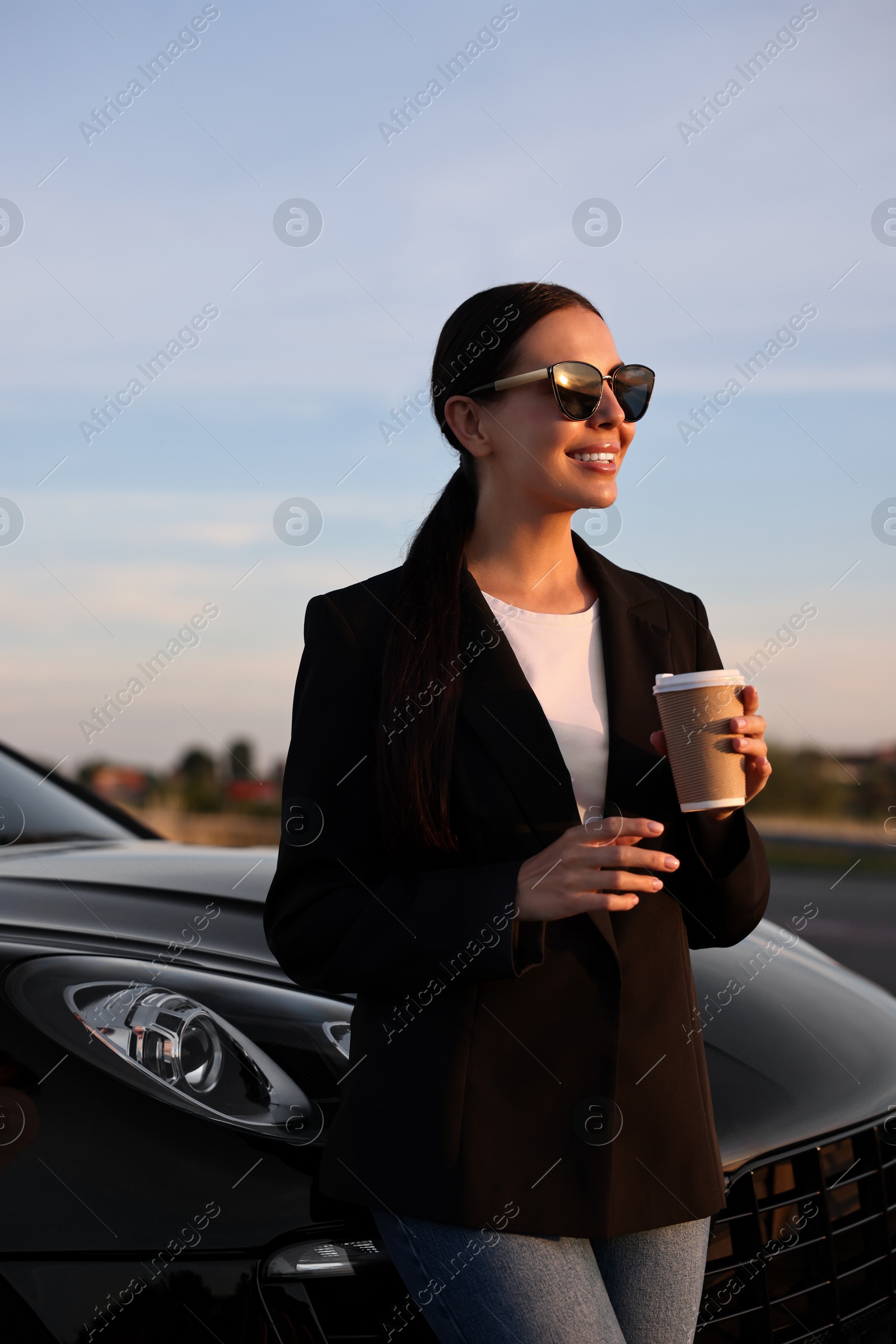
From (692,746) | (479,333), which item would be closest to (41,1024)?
(692,746)

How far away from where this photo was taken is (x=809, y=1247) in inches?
77.0

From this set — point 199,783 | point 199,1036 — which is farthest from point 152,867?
point 199,783

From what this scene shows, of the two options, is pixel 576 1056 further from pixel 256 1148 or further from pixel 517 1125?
pixel 256 1148

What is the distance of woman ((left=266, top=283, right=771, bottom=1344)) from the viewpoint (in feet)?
4.48

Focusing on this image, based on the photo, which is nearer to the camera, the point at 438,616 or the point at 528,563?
the point at 438,616

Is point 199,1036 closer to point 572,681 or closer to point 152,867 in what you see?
point 572,681

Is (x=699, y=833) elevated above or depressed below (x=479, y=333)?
below

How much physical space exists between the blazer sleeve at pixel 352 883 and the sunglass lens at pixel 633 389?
52 cm

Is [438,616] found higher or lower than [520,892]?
higher

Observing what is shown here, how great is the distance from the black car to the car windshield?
2.06 ft

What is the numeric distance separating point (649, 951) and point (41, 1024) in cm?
91

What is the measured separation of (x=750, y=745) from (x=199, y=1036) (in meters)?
0.97

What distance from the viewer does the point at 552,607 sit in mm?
1726

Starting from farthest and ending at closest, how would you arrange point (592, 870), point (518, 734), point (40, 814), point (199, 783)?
point (199, 783), point (40, 814), point (518, 734), point (592, 870)
